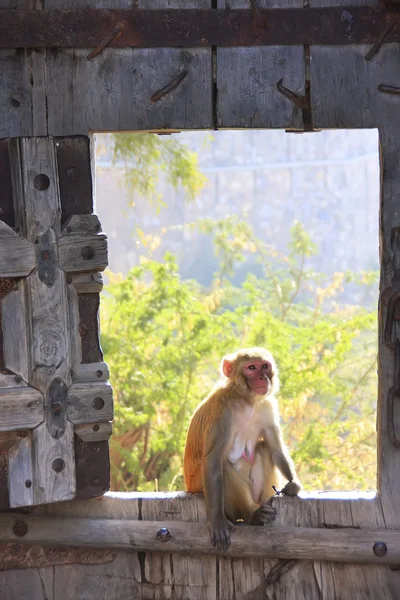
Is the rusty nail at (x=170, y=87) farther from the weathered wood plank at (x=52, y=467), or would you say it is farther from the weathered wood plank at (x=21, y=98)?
the weathered wood plank at (x=52, y=467)

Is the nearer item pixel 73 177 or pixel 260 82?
pixel 73 177

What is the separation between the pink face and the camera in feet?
14.3

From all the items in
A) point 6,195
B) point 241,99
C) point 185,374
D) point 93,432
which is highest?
point 241,99

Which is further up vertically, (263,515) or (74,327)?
(74,327)

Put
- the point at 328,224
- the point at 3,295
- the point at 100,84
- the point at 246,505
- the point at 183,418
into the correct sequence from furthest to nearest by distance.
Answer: the point at 328,224 → the point at 183,418 → the point at 246,505 → the point at 100,84 → the point at 3,295

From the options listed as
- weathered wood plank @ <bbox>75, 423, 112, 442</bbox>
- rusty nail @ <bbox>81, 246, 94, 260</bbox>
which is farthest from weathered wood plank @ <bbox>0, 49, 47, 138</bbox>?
weathered wood plank @ <bbox>75, 423, 112, 442</bbox>

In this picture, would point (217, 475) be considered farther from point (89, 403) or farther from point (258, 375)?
point (89, 403)

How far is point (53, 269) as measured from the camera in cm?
389

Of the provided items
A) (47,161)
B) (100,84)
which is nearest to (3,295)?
(47,161)

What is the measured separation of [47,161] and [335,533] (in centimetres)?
222

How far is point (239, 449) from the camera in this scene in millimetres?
4602

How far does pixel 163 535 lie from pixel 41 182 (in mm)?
1771

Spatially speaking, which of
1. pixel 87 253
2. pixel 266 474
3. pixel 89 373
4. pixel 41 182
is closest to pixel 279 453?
pixel 266 474

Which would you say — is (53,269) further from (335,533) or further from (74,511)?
(335,533)
